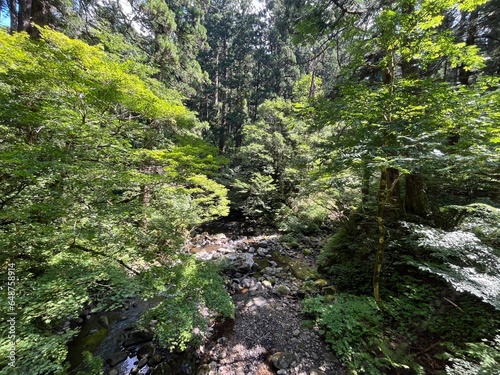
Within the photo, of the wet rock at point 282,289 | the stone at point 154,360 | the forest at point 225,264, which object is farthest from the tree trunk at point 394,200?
the stone at point 154,360

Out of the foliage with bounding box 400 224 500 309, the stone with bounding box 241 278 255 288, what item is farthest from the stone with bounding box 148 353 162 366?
the foliage with bounding box 400 224 500 309

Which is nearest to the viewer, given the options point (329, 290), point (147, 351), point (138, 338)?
point (147, 351)

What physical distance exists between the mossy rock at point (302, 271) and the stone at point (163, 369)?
3284mm

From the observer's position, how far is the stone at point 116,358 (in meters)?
3.19

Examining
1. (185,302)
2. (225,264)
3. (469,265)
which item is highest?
(469,265)

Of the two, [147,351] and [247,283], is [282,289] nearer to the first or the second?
[247,283]

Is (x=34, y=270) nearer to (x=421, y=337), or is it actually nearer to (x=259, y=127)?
(x=421, y=337)

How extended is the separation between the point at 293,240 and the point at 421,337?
5015 millimetres

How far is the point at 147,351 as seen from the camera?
337 cm

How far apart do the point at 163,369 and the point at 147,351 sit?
0.44m

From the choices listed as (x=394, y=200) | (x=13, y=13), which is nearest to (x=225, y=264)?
(x=394, y=200)

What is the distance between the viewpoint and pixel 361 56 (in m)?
3.25

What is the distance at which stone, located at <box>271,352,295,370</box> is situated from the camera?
9.60ft

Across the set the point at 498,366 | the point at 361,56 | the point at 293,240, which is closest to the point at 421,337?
the point at 498,366
